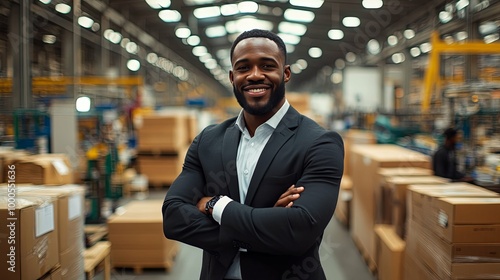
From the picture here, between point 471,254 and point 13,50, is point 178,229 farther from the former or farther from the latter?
point 13,50

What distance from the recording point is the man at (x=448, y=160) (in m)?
4.49

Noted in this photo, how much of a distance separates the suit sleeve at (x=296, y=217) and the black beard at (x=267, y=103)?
0.77ft

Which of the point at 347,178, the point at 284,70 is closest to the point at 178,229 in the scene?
the point at 284,70

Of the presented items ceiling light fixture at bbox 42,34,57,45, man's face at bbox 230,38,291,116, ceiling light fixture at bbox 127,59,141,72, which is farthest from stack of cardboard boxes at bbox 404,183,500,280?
ceiling light fixture at bbox 127,59,141,72

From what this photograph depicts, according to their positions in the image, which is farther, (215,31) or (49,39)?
(215,31)

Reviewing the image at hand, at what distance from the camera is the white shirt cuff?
58.3 inches

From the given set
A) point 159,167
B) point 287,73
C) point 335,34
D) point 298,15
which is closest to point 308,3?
point 298,15

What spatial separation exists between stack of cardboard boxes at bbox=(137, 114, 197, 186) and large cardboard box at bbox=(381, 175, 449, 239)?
5108 mm

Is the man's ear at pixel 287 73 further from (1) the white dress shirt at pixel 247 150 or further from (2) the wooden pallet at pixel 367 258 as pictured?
(2) the wooden pallet at pixel 367 258

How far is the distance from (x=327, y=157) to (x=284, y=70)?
41 centimetres

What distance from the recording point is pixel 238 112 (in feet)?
13.6

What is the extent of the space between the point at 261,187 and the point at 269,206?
0.28ft

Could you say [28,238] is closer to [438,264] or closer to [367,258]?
[438,264]

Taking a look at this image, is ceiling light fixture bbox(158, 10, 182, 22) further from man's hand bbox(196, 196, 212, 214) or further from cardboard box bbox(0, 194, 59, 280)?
man's hand bbox(196, 196, 212, 214)
